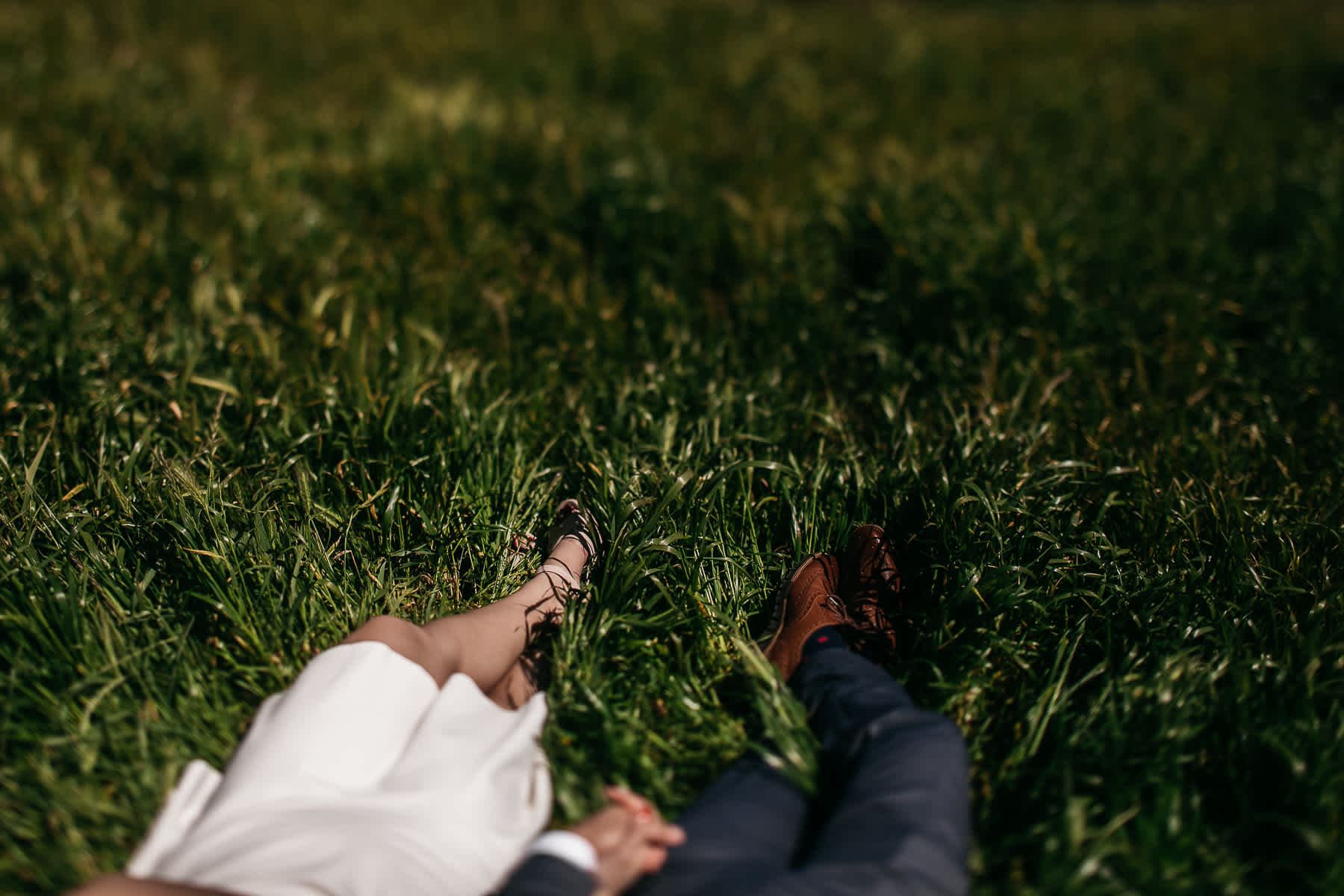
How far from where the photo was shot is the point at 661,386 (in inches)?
105

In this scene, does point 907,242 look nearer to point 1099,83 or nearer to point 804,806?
point 804,806

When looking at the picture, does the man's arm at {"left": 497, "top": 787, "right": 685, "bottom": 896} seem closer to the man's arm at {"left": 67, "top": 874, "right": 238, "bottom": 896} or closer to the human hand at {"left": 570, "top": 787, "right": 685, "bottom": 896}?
the human hand at {"left": 570, "top": 787, "right": 685, "bottom": 896}

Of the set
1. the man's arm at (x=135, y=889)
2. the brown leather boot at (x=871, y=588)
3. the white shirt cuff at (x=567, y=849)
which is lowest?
the brown leather boot at (x=871, y=588)

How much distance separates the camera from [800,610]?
197 centimetres

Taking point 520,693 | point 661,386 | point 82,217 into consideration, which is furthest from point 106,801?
point 82,217

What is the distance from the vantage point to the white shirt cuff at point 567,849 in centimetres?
139

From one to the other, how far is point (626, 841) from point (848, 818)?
0.38 m

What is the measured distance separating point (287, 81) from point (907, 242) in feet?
13.6

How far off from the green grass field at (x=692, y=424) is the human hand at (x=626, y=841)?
11 centimetres

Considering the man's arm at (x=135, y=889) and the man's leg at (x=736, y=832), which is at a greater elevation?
the man's arm at (x=135, y=889)

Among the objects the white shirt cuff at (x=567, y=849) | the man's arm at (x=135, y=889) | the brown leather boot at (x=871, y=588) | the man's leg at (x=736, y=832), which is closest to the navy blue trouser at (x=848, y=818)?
the man's leg at (x=736, y=832)

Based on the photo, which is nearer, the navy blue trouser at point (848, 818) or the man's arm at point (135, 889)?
the man's arm at point (135, 889)

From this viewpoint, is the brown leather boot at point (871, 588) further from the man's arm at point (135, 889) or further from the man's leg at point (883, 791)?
the man's arm at point (135, 889)

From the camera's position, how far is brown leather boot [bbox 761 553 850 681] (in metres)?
1.91
